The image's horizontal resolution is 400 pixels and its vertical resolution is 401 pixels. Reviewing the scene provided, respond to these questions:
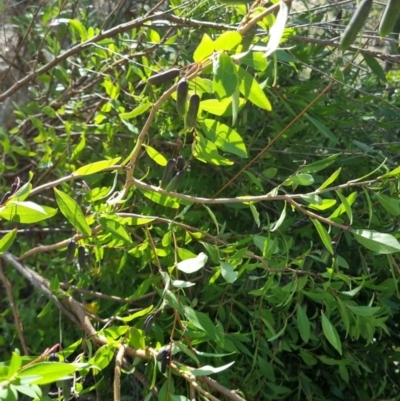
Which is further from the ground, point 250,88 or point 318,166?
point 250,88

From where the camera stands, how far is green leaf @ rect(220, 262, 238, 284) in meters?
1.02

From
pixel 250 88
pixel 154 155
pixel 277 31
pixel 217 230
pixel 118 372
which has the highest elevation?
pixel 277 31

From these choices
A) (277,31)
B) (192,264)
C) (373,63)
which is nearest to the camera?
(277,31)

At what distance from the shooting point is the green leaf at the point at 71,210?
107 centimetres

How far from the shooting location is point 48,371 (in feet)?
2.56

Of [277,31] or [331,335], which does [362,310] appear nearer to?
[331,335]

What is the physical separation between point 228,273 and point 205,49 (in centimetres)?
33

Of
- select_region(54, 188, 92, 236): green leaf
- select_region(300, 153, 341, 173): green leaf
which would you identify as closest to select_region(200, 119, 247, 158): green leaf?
select_region(300, 153, 341, 173): green leaf

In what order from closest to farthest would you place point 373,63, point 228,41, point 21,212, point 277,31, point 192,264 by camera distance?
point 277,31, point 228,41, point 21,212, point 192,264, point 373,63

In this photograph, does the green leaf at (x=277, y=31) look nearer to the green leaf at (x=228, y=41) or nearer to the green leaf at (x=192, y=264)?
the green leaf at (x=228, y=41)

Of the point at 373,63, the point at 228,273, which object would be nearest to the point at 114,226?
the point at 228,273

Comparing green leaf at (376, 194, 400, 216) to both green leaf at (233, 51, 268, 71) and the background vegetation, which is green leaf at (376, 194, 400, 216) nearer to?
the background vegetation

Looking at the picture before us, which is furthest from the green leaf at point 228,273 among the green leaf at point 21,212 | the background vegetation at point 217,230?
the green leaf at point 21,212

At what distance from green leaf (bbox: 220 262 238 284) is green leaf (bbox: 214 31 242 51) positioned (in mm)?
330
